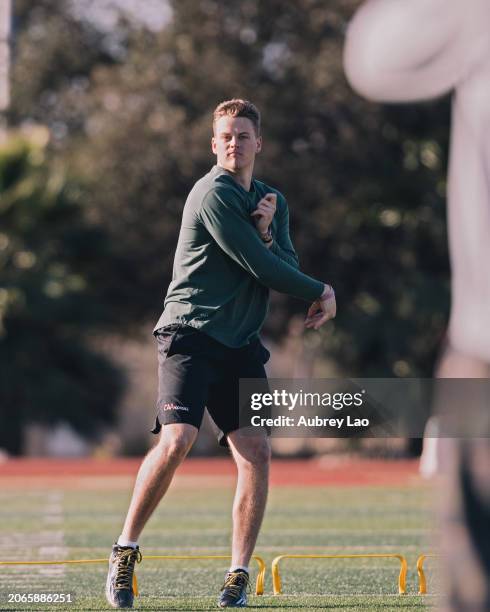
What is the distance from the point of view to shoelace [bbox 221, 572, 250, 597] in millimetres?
5591

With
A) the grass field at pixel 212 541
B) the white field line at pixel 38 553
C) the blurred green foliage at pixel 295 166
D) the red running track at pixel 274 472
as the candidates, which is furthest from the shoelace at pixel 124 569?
the blurred green foliage at pixel 295 166

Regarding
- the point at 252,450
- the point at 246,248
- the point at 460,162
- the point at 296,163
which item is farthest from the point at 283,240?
the point at 296,163

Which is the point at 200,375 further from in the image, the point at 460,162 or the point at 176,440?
the point at 460,162

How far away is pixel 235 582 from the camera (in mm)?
5605

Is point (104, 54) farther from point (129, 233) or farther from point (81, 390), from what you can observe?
point (81, 390)

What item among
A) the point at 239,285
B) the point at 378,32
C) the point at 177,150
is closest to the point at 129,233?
the point at 177,150

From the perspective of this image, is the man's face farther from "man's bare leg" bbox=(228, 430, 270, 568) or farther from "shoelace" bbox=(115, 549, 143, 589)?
"shoelace" bbox=(115, 549, 143, 589)

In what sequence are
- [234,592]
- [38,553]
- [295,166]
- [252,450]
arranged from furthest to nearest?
1. [295,166]
2. [38,553]
3. [252,450]
4. [234,592]

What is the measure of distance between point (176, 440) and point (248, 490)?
1.46ft

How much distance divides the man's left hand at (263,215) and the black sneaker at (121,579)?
1357 millimetres

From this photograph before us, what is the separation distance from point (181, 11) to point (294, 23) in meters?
2.57

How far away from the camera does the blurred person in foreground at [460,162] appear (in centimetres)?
312

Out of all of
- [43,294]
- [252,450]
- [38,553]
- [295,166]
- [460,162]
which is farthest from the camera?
[295,166]

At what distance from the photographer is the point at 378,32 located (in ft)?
10.6
